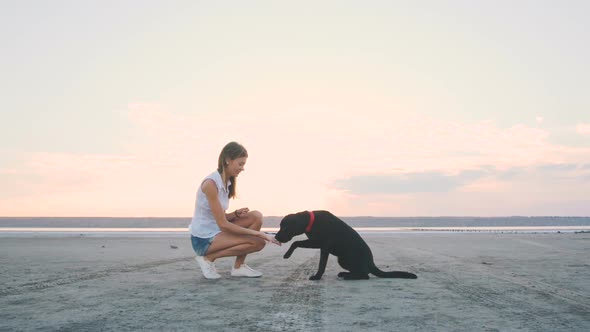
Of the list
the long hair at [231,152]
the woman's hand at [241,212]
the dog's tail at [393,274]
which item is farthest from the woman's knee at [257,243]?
the dog's tail at [393,274]

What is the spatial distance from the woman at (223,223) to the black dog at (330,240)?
0.32 m

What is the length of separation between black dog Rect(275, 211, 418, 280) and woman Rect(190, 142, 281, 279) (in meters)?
0.32

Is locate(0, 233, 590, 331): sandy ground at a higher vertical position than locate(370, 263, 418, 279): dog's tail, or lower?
lower

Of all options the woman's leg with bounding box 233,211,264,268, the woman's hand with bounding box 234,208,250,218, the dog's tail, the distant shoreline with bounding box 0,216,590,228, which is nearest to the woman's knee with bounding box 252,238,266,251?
the woman's leg with bounding box 233,211,264,268

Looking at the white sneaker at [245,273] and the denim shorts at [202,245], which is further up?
the denim shorts at [202,245]

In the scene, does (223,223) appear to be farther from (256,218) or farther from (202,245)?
(256,218)

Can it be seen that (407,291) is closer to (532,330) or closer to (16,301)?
(532,330)

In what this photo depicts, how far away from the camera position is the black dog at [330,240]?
4.80m

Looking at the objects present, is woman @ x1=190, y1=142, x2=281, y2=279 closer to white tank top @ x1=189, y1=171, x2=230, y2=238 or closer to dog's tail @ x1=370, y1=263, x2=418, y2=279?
white tank top @ x1=189, y1=171, x2=230, y2=238

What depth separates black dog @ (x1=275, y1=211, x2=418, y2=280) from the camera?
4.80 meters

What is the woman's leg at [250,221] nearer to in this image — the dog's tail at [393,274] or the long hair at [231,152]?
the long hair at [231,152]

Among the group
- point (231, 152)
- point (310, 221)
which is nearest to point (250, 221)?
point (310, 221)

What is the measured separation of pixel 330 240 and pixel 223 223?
1.12 m

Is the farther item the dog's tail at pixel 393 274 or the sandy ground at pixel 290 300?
the dog's tail at pixel 393 274
